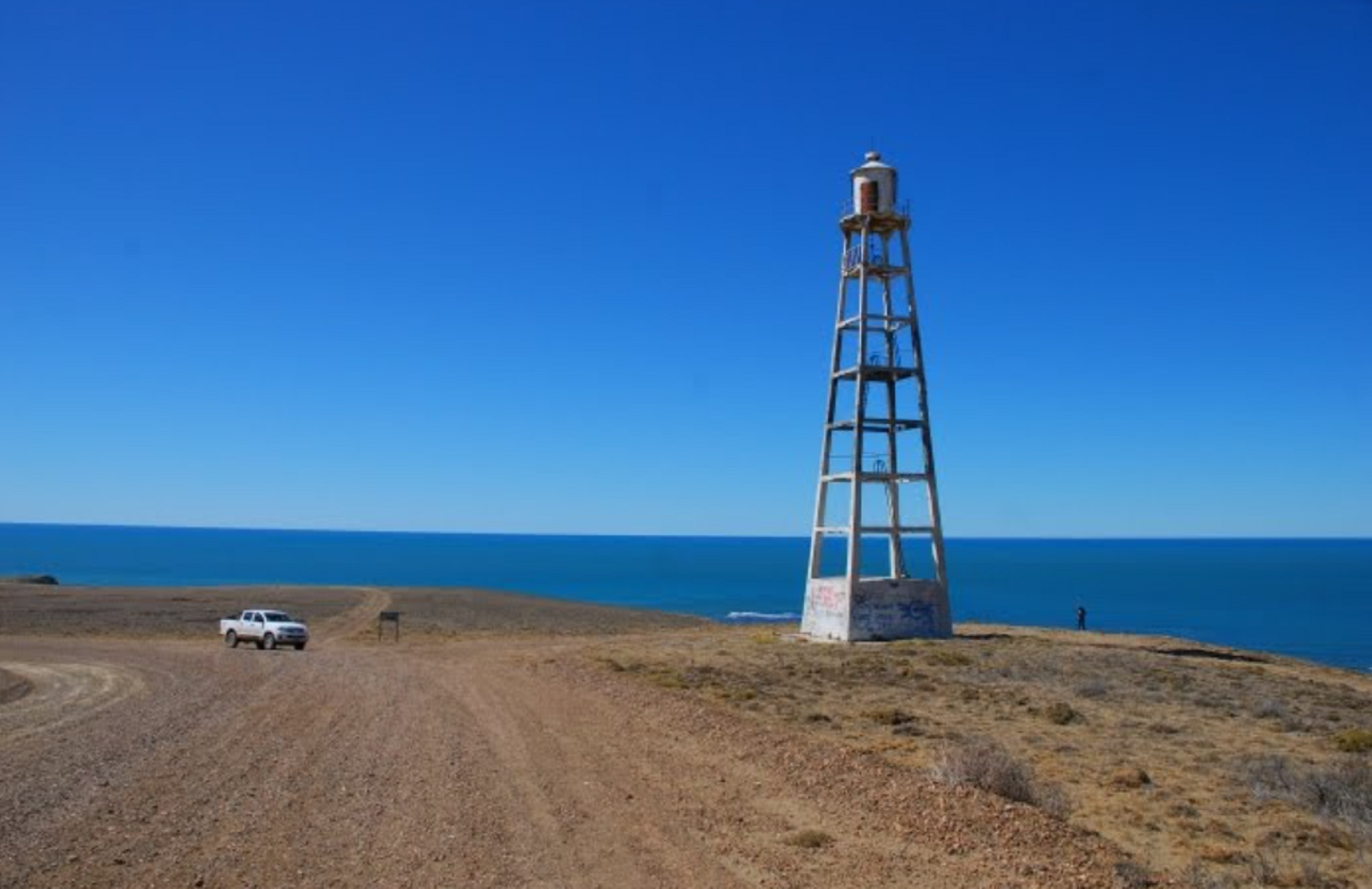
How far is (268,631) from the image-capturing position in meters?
38.6

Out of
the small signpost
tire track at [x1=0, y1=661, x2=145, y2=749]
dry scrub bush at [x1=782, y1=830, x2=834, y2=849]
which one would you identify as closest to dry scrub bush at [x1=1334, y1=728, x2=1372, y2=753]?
dry scrub bush at [x1=782, y1=830, x2=834, y2=849]

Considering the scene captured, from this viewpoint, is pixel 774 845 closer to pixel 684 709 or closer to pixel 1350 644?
pixel 684 709

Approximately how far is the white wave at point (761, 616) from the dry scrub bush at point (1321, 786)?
6100cm

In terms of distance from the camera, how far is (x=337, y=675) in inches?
1067

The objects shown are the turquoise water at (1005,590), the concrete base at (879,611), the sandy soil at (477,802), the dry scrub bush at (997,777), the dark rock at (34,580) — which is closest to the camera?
the sandy soil at (477,802)

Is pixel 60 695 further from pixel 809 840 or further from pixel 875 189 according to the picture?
pixel 875 189

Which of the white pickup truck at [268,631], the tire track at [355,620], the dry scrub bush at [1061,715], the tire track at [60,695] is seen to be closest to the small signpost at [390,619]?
the tire track at [355,620]

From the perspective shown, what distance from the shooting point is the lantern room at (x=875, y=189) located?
1606 inches

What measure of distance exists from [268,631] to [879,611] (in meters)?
22.0

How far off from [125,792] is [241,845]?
3.23m

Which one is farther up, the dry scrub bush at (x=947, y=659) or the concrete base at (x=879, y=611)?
the concrete base at (x=879, y=611)

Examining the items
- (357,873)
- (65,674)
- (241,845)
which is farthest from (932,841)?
(65,674)

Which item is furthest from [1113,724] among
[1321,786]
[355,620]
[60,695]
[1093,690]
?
[355,620]

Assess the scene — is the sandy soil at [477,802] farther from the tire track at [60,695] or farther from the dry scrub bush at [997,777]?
the dry scrub bush at [997,777]
